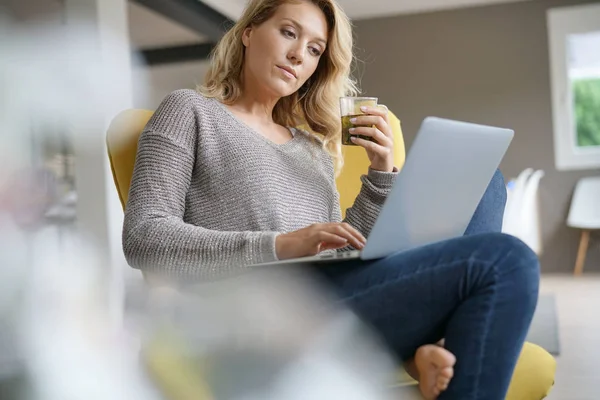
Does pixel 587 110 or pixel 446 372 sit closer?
pixel 446 372

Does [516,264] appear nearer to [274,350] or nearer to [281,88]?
[274,350]

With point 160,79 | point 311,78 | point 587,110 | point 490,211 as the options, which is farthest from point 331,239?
point 160,79

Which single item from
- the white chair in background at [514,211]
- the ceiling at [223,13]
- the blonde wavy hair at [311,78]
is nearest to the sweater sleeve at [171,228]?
the blonde wavy hair at [311,78]

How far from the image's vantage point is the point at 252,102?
163 centimetres

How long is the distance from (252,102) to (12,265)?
2.77m

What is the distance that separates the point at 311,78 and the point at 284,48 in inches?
9.2

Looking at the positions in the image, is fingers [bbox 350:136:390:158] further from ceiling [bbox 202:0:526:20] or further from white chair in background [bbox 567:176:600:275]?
ceiling [bbox 202:0:526:20]

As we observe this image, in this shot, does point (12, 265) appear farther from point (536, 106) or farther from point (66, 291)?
point (536, 106)

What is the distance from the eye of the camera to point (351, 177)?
1.93 meters

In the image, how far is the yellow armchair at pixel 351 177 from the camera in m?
1.31

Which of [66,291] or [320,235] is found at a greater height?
[320,235]

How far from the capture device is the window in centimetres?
648

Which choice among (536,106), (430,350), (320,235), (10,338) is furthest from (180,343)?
(536,106)

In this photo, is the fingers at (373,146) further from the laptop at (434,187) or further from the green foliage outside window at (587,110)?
the green foliage outside window at (587,110)
